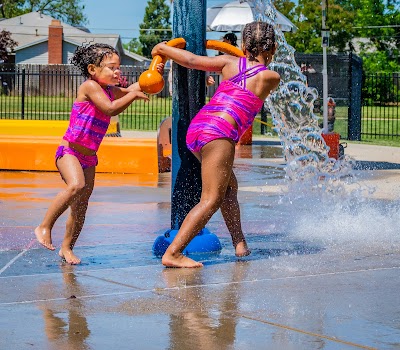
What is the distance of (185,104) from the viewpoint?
666cm

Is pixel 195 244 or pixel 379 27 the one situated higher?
pixel 379 27

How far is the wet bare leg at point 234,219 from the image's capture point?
6.46m

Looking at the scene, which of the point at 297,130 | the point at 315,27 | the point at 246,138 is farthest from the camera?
the point at 315,27

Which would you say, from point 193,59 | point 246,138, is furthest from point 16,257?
point 246,138

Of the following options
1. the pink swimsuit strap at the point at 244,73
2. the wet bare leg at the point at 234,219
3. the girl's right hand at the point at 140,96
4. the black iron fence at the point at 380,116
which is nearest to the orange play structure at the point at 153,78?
the girl's right hand at the point at 140,96

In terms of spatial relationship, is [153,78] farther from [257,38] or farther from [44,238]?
[44,238]

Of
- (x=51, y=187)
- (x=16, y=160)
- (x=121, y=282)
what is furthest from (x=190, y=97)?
(x=16, y=160)

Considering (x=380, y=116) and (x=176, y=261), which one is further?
(x=380, y=116)

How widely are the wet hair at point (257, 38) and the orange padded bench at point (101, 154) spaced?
20.7ft

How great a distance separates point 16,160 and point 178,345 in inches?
355

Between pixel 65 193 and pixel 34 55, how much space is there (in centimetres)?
6393

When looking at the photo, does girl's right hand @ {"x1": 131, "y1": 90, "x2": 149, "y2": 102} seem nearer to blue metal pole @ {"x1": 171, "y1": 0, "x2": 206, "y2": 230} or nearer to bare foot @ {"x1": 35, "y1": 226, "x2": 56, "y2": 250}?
blue metal pole @ {"x1": 171, "y1": 0, "x2": 206, "y2": 230}

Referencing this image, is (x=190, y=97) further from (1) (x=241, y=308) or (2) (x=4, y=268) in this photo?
(1) (x=241, y=308)

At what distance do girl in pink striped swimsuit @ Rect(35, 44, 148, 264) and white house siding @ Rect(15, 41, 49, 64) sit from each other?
2473 inches
